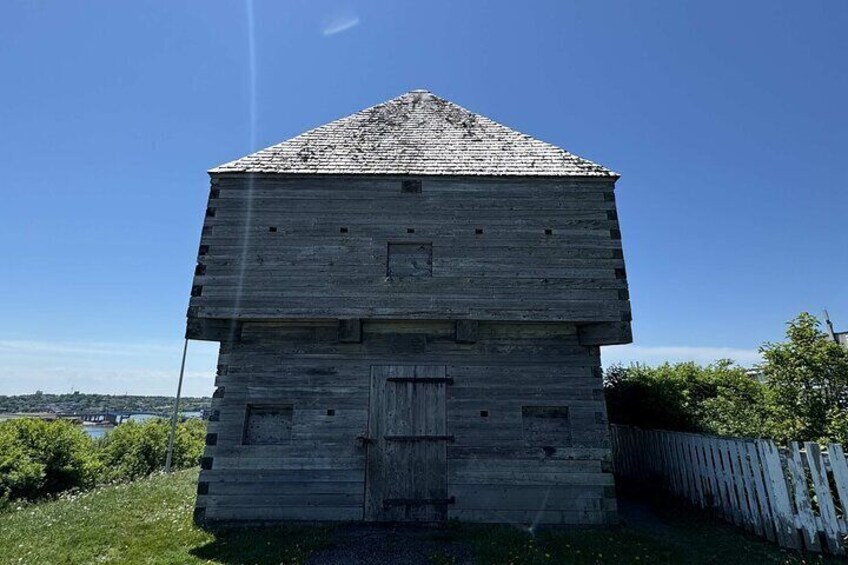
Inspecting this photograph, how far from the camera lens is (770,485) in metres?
7.54

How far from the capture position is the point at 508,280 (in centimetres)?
1002

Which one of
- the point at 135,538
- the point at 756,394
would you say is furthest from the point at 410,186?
the point at 756,394

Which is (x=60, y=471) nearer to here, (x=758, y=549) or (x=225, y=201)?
(x=225, y=201)

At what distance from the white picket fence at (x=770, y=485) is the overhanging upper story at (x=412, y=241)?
299cm

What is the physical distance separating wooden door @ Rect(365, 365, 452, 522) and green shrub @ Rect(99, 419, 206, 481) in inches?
570

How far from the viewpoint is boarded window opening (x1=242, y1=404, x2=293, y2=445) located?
945 cm

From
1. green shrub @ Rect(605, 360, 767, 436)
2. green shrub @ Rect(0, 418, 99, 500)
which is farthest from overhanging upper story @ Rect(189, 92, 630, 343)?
green shrub @ Rect(0, 418, 99, 500)

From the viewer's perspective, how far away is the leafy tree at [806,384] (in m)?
9.02

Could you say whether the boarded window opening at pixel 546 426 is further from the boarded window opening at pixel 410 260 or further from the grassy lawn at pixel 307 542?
the boarded window opening at pixel 410 260

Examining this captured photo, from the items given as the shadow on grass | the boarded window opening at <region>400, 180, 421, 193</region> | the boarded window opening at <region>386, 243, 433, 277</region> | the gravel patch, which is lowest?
the gravel patch

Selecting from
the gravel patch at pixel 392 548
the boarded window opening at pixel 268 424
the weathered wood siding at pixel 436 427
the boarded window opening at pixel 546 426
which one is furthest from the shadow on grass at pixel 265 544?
the boarded window opening at pixel 546 426

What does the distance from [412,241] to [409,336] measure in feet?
7.45

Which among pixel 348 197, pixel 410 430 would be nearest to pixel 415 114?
pixel 348 197

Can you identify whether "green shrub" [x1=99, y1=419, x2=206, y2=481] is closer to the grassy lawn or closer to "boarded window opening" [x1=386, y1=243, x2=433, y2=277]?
the grassy lawn
